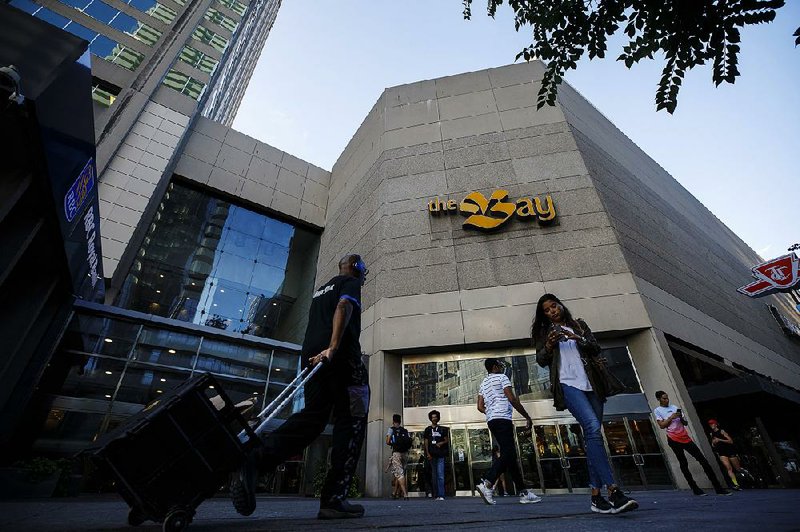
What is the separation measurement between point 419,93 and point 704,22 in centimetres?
1508

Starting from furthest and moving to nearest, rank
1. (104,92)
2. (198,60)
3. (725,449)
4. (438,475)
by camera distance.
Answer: (198,60), (104,92), (725,449), (438,475)

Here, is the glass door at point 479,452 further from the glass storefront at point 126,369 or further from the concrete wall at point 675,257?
the concrete wall at point 675,257

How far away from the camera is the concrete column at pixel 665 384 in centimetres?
852

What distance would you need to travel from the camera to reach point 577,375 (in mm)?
3172

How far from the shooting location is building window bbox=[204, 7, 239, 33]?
79.9ft

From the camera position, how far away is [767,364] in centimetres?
1600

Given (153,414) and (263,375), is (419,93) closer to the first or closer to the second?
(263,375)

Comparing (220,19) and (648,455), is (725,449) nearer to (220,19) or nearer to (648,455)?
(648,455)

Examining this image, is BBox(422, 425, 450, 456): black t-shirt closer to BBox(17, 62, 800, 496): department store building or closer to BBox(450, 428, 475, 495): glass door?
BBox(17, 62, 800, 496): department store building

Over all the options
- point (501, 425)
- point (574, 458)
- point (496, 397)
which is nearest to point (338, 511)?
point (501, 425)

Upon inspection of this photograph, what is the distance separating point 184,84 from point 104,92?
4.03 m

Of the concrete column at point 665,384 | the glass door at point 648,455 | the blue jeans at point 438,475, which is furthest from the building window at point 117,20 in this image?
the glass door at point 648,455

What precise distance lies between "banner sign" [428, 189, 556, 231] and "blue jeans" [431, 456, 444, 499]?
24.4ft

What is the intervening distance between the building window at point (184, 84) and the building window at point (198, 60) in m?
1.42
